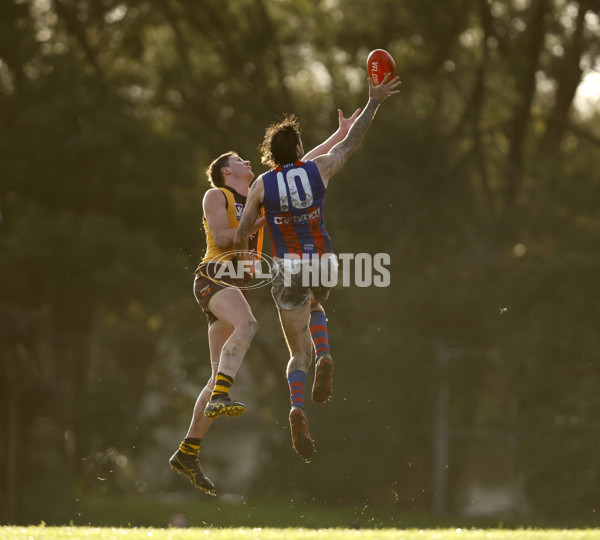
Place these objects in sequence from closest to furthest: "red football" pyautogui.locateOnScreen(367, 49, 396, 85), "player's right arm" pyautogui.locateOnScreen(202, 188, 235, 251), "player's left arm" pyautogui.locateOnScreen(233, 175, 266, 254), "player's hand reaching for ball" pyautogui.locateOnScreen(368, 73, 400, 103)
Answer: "player's left arm" pyautogui.locateOnScreen(233, 175, 266, 254) → "player's right arm" pyautogui.locateOnScreen(202, 188, 235, 251) → "player's hand reaching for ball" pyautogui.locateOnScreen(368, 73, 400, 103) → "red football" pyautogui.locateOnScreen(367, 49, 396, 85)

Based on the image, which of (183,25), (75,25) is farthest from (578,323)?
(75,25)

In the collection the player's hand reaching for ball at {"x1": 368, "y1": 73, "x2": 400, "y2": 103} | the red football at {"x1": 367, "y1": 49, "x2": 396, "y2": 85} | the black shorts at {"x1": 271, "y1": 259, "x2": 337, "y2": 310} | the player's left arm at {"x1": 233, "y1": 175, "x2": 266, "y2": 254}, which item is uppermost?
the red football at {"x1": 367, "y1": 49, "x2": 396, "y2": 85}

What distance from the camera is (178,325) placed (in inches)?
1068

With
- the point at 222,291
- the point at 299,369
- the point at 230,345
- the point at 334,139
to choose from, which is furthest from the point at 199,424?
the point at 334,139

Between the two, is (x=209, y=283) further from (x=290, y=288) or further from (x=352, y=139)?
(x=352, y=139)

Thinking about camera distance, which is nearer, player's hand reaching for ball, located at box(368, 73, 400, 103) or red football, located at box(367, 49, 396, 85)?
player's hand reaching for ball, located at box(368, 73, 400, 103)

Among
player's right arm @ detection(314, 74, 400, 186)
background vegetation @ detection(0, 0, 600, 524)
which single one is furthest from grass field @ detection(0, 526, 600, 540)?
background vegetation @ detection(0, 0, 600, 524)

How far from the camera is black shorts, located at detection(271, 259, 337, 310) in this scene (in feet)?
31.4

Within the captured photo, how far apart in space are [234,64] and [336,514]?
1244 centimetres

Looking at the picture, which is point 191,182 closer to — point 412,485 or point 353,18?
point 353,18

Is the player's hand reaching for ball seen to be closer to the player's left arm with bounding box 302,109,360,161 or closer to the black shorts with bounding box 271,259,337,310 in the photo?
the player's left arm with bounding box 302,109,360,161

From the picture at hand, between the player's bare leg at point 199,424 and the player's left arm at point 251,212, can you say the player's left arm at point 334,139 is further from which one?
the player's bare leg at point 199,424

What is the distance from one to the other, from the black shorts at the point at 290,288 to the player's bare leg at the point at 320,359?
291 millimetres

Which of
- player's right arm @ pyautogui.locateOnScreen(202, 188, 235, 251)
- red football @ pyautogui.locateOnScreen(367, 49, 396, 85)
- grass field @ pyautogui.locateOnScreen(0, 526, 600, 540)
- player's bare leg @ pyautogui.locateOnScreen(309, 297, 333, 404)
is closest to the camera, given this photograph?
player's bare leg @ pyautogui.locateOnScreen(309, 297, 333, 404)
